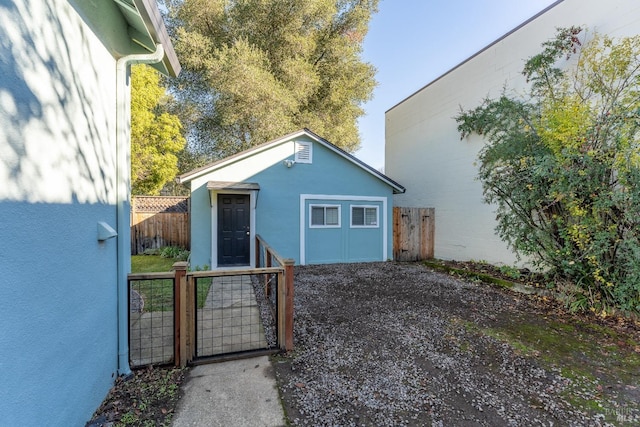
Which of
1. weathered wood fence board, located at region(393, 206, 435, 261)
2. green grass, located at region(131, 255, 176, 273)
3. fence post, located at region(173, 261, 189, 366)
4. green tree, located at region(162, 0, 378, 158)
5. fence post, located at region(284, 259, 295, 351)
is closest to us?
fence post, located at region(173, 261, 189, 366)

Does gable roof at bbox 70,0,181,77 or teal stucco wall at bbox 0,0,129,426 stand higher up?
gable roof at bbox 70,0,181,77

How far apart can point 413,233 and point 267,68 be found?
32.9 feet

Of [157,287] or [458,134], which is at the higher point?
[458,134]

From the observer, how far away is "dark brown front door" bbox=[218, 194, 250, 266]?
829cm

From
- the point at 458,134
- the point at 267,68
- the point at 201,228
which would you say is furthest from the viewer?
the point at 267,68

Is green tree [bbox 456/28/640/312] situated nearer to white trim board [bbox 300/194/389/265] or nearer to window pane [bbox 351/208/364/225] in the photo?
white trim board [bbox 300/194/389/265]

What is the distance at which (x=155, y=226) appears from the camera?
37.7 ft

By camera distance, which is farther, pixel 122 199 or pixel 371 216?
pixel 371 216

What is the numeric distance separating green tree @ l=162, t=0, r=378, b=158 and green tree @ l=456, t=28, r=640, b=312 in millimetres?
9652

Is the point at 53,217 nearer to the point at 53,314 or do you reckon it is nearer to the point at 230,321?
the point at 53,314

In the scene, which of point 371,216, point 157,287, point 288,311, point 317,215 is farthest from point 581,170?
point 157,287

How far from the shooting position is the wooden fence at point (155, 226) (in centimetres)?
1126

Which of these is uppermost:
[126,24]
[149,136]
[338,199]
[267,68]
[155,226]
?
[267,68]

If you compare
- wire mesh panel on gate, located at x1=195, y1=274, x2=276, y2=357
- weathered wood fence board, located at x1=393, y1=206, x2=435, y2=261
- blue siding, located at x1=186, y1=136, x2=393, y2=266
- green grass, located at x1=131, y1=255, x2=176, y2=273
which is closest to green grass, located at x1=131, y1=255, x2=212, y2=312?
green grass, located at x1=131, y1=255, x2=176, y2=273
